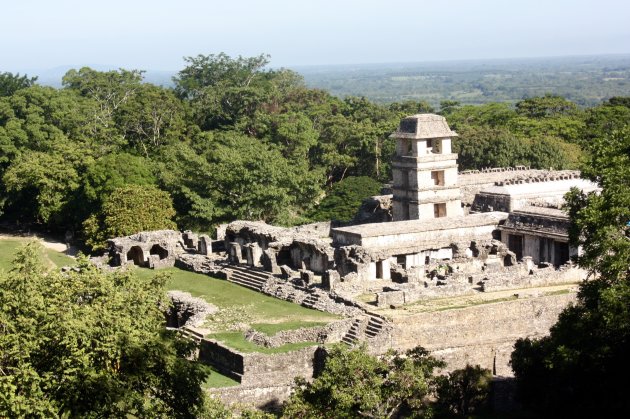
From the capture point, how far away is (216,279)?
49781 mm

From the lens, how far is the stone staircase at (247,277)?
4725 cm

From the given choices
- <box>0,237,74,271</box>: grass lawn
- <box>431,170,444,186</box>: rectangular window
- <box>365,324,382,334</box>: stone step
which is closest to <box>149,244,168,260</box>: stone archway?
<box>0,237,74,271</box>: grass lawn

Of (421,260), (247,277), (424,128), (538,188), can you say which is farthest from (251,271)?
(538,188)

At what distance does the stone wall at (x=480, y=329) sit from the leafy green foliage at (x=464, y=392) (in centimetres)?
341

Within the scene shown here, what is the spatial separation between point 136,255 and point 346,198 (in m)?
16.9

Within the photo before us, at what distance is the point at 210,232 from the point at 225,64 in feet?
145

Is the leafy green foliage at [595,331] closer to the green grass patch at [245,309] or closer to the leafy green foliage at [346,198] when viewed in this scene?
the green grass patch at [245,309]

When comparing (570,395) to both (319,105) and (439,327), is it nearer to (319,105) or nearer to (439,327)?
(439,327)

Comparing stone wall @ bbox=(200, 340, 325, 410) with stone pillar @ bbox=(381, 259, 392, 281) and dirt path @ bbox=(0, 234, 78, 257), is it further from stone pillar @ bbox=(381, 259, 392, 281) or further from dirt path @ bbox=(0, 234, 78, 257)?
dirt path @ bbox=(0, 234, 78, 257)

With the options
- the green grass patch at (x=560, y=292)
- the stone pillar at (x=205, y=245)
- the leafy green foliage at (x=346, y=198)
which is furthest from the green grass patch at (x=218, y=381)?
the leafy green foliage at (x=346, y=198)

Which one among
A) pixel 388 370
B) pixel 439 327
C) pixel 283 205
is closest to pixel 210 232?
pixel 283 205

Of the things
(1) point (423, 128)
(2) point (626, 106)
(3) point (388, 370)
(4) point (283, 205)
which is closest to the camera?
(3) point (388, 370)

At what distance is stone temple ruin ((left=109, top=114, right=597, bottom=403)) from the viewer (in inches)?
1522

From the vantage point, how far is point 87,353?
25.4 metres
